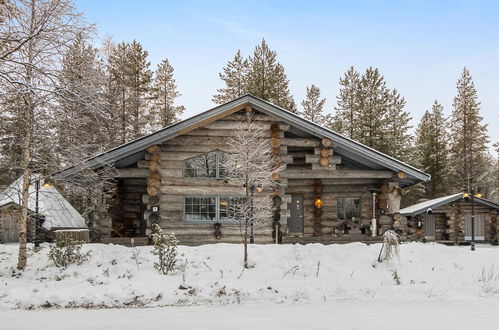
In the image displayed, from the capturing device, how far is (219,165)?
1567 centimetres

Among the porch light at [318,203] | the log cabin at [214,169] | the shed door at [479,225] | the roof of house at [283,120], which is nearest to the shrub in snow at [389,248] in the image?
the log cabin at [214,169]

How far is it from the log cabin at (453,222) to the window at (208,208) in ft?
61.3

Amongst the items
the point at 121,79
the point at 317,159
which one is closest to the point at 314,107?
the point at 121,79

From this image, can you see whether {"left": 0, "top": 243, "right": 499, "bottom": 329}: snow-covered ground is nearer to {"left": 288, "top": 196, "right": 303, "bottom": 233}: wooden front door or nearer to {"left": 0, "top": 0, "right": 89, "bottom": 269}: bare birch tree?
{"left": 0, "top": 0, "right": 89, "bottom": 269}: bare birch tree

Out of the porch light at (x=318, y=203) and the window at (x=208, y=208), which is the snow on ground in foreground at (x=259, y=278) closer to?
the window at (x=208, y=208)

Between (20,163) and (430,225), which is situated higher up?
(20,163)

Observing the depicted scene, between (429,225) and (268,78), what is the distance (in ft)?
65.8

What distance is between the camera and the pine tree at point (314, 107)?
125ft

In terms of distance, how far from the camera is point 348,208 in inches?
743

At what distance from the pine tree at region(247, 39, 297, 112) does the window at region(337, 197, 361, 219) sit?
18464 mm

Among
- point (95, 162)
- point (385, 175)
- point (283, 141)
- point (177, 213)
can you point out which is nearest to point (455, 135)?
point (385, 175)

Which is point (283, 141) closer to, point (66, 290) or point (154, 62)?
point (66, 290)

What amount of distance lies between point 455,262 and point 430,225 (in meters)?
21.3

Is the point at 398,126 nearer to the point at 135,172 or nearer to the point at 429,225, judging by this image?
the point at 429,225
